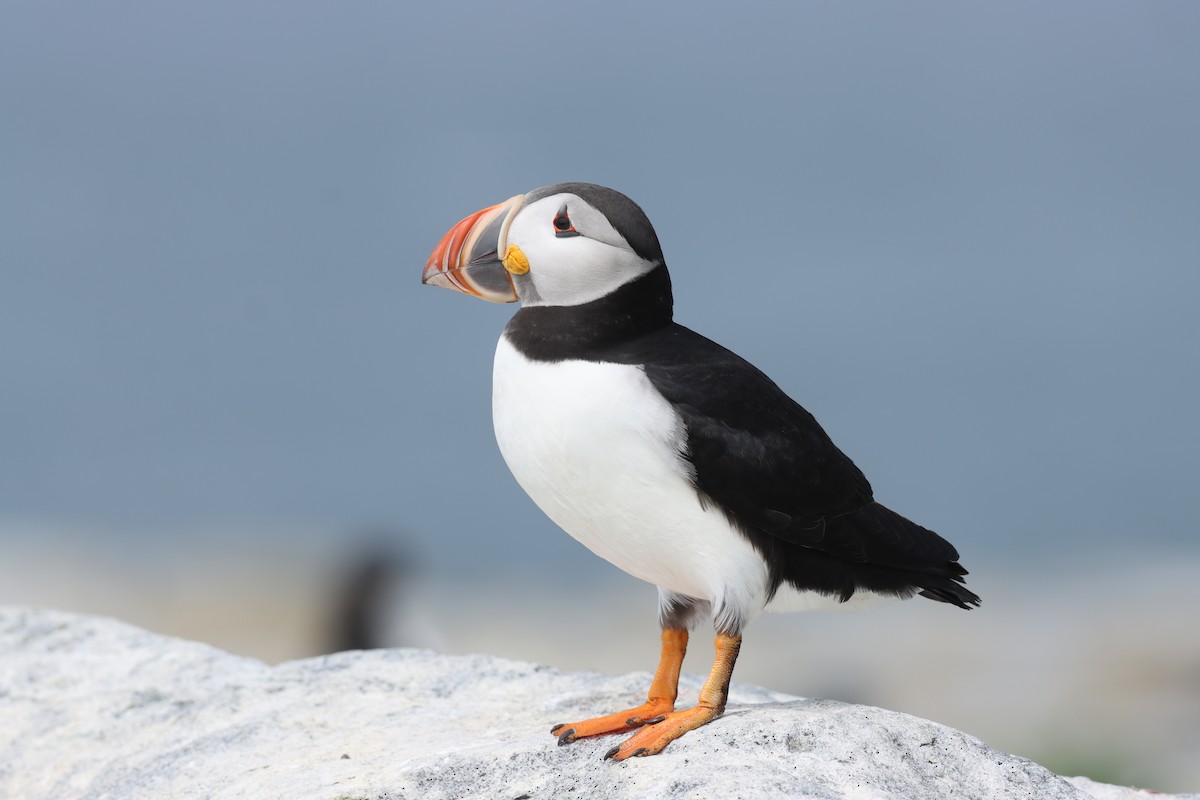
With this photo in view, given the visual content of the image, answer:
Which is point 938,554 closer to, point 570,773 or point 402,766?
point 570,773

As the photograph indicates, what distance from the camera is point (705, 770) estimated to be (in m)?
3.48

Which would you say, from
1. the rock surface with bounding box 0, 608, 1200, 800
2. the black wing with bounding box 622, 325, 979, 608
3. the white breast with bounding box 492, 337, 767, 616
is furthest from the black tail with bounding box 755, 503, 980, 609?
the rock surface with bounding box 0, 608, 1200, 800

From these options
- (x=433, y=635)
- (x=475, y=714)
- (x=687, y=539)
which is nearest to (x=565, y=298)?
(x=687, y=539)

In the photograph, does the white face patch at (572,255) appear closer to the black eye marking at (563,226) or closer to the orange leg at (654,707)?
the black eye marking at (563,226)

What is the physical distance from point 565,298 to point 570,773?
4.37 feet

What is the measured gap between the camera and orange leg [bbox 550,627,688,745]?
3.97 metres

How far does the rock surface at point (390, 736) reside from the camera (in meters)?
3.61

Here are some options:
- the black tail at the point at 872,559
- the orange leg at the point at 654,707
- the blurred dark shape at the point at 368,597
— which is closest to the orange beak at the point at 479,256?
the black tail at the point at 872,559

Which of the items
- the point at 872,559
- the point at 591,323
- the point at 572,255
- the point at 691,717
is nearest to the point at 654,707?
the point at 691,717

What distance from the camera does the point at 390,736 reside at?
4562 millimetres

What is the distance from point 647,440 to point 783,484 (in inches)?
17.0

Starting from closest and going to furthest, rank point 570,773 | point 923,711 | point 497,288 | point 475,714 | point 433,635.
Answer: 1. point 570,773
2. point 497,288
3. point 475,714
4. point 433,635
5. point 923,711

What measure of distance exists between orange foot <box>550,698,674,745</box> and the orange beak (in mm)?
1279

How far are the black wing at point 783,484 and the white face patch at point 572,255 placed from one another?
8.1 inches
